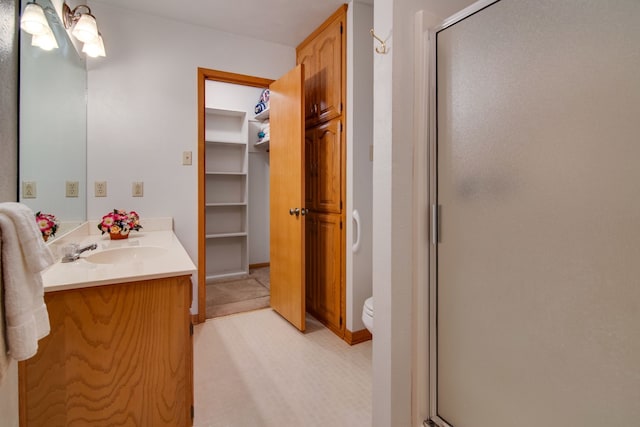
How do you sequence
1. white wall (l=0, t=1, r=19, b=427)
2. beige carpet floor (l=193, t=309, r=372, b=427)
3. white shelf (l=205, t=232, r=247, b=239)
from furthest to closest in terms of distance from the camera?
1. white shelf (l=205, t=232, r=247, b=239)
2. beige carpet floor (l=193, t=309, r=372, b=427)
3. white wall (l=0, t=1, r=19, b=427)

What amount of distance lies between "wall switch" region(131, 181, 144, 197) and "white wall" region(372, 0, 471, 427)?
6.41ft

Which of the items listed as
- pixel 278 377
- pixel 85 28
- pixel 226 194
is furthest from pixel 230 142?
pixel 278 377

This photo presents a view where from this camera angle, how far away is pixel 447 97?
1.19 metres

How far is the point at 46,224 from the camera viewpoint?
49.2 inches

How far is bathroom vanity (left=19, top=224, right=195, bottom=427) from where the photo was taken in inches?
39.6

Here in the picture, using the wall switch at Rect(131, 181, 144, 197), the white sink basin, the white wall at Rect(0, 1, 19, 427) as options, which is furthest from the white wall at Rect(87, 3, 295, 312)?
the white wall at Rect(0, 1, 19, 427)

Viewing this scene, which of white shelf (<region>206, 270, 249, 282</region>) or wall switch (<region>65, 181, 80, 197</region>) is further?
white shelf (<region>206, 270, 249, 282</region>)

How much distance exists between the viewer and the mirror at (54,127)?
1.08 metres

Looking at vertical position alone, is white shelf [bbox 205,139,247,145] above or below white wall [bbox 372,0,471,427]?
above

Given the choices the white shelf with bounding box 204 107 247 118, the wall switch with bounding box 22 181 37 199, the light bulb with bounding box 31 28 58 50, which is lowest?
the wall switch with bounding box 22 181 37 199

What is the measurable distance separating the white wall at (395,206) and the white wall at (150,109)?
182 cm

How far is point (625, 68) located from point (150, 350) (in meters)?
1.66

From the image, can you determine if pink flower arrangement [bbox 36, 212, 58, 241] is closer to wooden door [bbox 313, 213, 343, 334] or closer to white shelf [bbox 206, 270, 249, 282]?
wooden door [bbox 313, 213, 343, 334]

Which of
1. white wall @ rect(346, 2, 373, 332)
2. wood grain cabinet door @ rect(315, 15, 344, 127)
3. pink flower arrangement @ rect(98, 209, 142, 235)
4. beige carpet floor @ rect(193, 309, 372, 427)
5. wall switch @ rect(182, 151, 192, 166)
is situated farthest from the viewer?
wall switch @ rect(182, 151, 192, 166)
